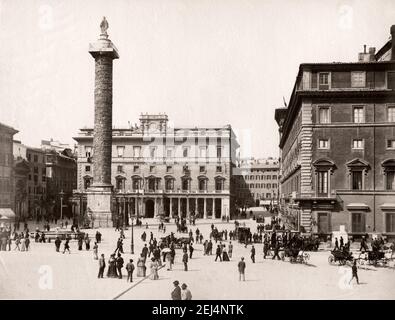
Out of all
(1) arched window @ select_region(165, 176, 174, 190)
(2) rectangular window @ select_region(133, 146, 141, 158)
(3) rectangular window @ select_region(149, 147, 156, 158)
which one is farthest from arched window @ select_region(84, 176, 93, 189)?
(1) arched window @ select_region(165, 176, 174, 190)

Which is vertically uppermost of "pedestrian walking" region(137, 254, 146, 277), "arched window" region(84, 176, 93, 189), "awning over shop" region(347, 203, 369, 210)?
"arched window" region(84, 176, 93, 189)

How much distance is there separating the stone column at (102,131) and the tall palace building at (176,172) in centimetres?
2501

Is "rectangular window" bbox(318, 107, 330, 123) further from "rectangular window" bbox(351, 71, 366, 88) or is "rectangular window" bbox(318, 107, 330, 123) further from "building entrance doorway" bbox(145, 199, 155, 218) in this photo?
"building entrance doorway" bbox(145, 199, 155, 218)

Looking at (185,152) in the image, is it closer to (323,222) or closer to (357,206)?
(323,222)

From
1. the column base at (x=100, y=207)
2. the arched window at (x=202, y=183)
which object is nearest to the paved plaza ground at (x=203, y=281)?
the column base at (x=100, y=207)

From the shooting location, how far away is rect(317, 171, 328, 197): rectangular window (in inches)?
1367

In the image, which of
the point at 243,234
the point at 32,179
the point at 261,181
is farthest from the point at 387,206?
the point at 261,181

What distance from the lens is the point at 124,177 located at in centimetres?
8156

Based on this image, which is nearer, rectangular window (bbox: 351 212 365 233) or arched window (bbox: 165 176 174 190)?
rectangular window (bbox: 351 212 365 233)

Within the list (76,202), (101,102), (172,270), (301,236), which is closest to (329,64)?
(301,236)

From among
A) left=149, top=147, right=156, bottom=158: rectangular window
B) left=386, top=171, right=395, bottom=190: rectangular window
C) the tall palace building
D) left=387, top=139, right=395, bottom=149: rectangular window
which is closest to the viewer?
left=386, top=171, right=395, bottom=190: rectangular window

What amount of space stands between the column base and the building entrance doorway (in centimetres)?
2658
